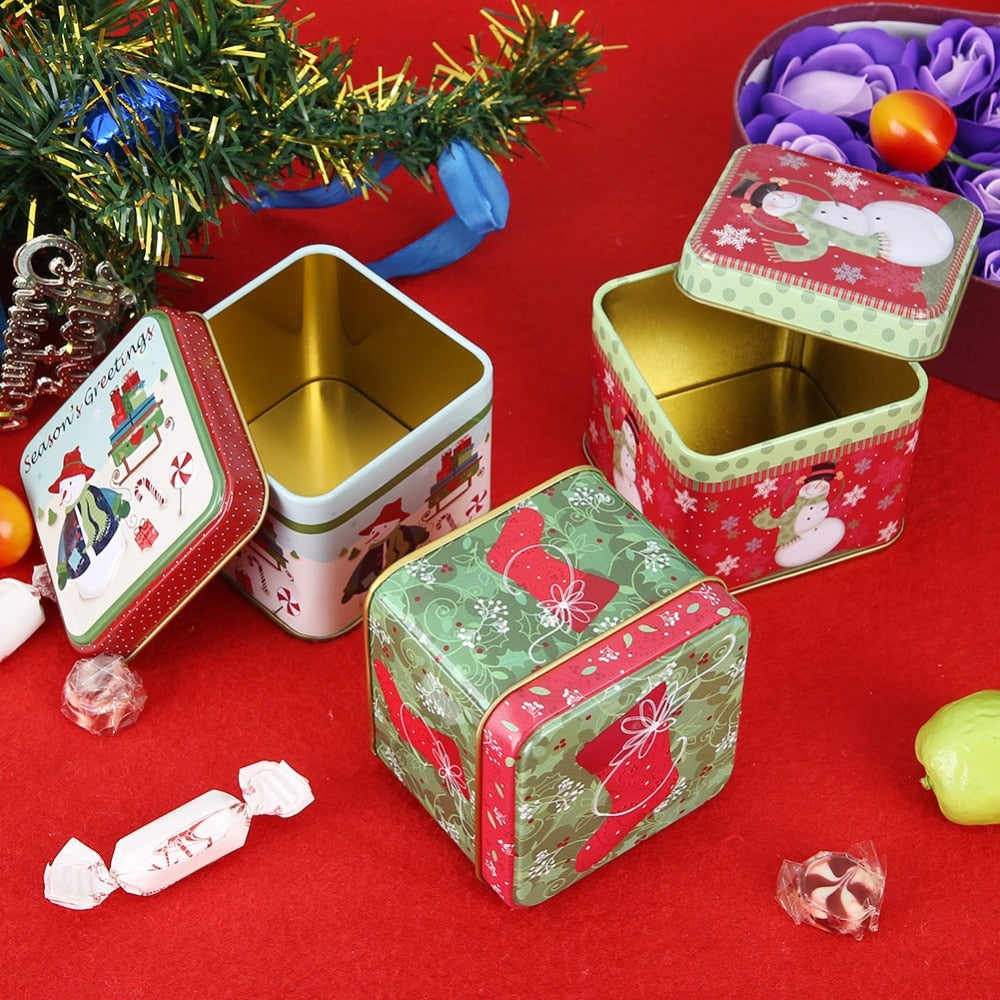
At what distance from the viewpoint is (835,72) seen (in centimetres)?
136

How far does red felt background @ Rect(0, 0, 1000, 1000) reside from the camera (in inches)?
37.8

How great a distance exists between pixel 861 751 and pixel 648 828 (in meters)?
0.17

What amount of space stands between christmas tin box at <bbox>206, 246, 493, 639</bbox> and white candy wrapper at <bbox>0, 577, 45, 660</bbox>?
0.46 ft

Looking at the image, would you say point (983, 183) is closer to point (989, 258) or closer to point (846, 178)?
point (989, 258)

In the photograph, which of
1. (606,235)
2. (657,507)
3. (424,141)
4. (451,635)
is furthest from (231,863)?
(606,235)

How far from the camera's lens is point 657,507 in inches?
43.7

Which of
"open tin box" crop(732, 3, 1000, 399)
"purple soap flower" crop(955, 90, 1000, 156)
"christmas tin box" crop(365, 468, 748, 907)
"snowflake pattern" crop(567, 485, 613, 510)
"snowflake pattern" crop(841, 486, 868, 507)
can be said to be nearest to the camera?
"christmas tin box" crop(365, 468, 748, 907)

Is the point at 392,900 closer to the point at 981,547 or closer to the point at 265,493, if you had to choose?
the point at 265,493

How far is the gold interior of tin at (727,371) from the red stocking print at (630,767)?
0.35 m

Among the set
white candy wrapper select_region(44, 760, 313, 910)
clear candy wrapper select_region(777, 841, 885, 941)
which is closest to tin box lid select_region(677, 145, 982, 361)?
clear candy wrapper select_region(777, 841, 885, 941)

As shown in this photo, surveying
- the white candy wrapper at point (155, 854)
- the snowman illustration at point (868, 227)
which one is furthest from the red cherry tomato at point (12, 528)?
the snowman illustration at point (868, 227)

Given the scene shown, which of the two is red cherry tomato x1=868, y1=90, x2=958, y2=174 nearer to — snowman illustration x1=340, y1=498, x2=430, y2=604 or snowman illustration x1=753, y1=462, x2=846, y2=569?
snowman illustration x1=753, y1=462, x2=846, y2=569

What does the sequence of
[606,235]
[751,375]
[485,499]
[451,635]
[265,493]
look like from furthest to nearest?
[606,235] < [751,375] < [485,499] < [265,493] < [451,635]

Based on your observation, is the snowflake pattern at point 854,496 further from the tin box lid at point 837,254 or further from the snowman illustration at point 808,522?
the tin box lid at point 837,254
